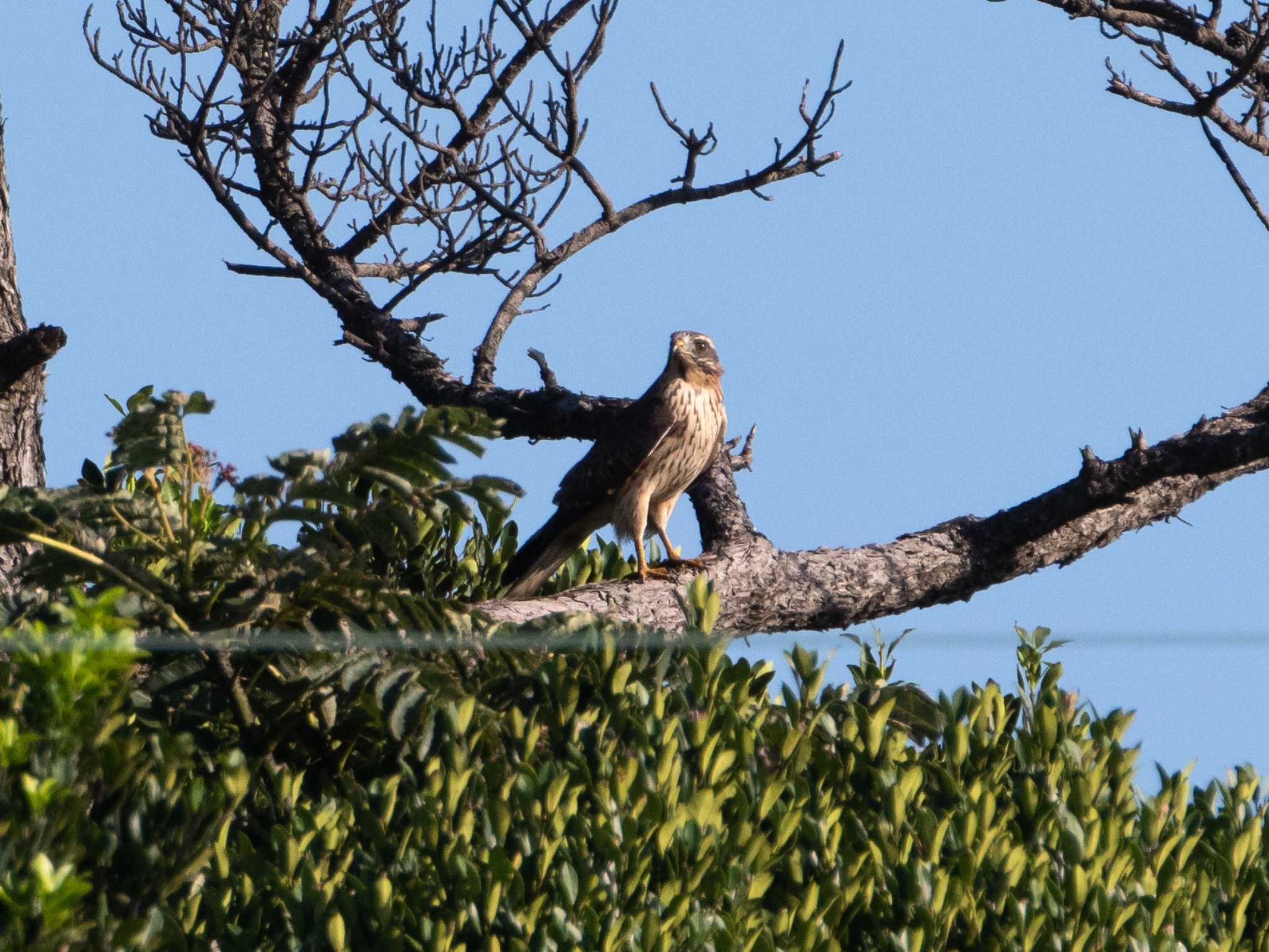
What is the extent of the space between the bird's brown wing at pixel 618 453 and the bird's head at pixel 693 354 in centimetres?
66

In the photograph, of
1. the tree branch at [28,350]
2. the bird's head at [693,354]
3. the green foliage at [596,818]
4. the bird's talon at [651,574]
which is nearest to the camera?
the green foliage at [596,818]

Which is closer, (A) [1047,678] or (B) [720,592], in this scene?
(A) [1047,678]

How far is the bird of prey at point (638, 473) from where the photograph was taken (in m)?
6.45

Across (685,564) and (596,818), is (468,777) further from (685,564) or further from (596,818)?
(685,564)

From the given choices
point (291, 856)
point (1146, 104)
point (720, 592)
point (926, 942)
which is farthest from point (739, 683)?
point (1146, 104)

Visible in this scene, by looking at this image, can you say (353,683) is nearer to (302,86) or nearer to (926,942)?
(926,942)

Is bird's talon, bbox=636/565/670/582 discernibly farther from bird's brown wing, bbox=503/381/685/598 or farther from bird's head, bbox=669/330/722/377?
bird's head, bbox=669/330/722/377

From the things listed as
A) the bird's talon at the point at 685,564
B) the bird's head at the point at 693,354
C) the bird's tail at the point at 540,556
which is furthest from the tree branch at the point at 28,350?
the bird's head at the point at 693,354

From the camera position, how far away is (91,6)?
673 centimetres

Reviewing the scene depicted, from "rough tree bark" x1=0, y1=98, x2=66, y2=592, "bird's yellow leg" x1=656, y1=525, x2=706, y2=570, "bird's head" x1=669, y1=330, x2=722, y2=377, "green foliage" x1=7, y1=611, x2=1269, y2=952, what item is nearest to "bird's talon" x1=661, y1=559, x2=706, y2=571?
"bird's yellow leg" x1=656, y1=525, x2=706, y2=570

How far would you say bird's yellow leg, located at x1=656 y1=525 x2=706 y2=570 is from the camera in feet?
19.4

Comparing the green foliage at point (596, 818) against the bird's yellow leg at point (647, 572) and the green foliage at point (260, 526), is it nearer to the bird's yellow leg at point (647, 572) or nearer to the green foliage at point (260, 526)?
the green foliage at point (260, 526)

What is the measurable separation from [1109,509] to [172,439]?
4.78 m

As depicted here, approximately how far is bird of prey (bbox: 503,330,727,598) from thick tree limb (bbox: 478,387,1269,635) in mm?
175
